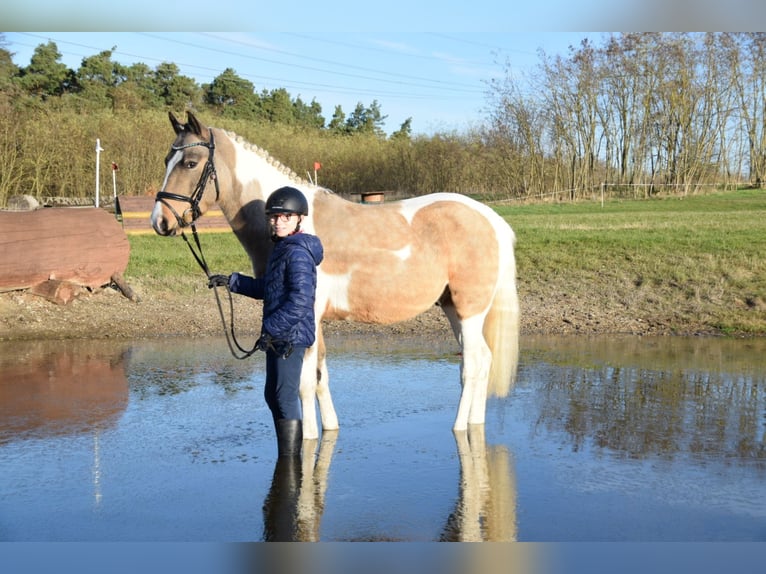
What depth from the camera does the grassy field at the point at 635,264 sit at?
10.8 m

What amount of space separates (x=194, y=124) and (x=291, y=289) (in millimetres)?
1472

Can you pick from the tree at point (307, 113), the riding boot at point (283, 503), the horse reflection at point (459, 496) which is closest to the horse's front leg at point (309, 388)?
the horse reflection at point (459, 496)

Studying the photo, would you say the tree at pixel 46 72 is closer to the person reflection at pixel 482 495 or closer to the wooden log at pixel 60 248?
the wooden log at pixel 60 248

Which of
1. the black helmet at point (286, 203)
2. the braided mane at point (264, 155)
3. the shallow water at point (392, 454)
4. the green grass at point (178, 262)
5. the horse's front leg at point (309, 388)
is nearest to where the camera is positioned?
the shallow water at point (392, 454)

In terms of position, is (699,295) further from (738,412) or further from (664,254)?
(738,412)

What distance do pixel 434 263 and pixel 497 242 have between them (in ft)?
1.75

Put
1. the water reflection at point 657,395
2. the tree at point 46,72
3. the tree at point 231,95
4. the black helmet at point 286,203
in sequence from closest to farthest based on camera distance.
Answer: the black helmet at point 286,203 < the water reflection at point 657,395 < the tree at point 231,95 < the tree at point 46,72

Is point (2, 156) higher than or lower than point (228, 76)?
lower

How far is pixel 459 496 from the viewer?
466cm

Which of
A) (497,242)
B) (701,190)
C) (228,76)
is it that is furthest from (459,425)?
(228,76)

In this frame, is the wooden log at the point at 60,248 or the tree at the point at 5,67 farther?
the tree at the point at 5,67

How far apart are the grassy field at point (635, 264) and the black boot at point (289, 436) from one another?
21.7ft

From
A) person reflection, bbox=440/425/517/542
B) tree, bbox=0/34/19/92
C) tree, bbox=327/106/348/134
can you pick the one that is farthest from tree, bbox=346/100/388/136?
person reflection, bbox=440/425/517/542

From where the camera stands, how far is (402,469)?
5.15 metres
